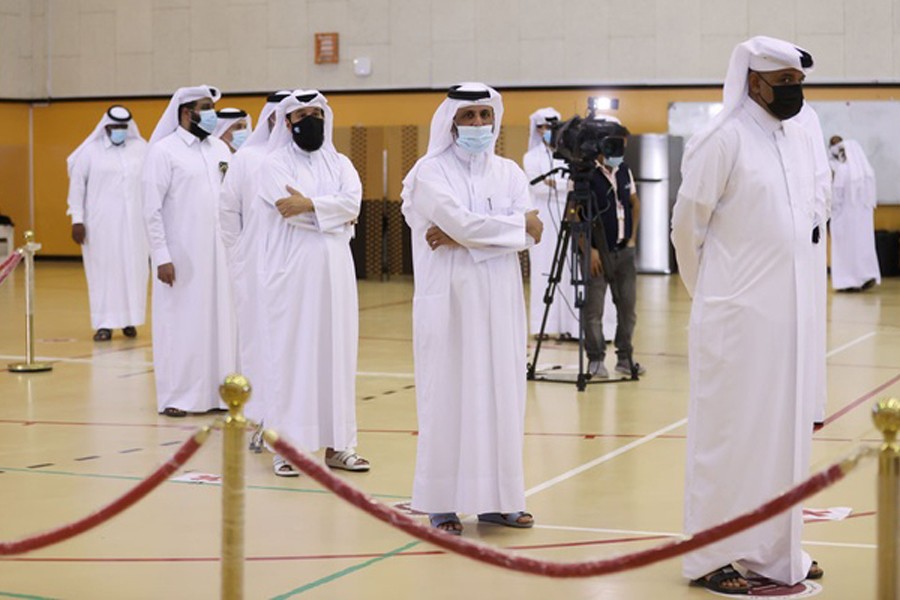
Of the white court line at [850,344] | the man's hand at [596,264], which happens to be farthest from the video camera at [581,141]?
the white court line at [850,344]

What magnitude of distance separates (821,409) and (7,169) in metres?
18.8

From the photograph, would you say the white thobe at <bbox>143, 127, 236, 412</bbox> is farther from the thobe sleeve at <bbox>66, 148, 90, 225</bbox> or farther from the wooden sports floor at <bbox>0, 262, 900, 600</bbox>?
the thobe sleeve at <bbox>66, 148, 90, 225</bbox>

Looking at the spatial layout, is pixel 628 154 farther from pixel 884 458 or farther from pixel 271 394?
pixel 884 458

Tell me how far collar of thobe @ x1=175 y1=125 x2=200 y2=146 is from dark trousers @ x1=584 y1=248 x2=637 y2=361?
9.47ft

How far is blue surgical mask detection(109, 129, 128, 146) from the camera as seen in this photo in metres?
14.1

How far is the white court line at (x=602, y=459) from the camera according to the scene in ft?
24.1

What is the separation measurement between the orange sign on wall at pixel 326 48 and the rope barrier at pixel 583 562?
18928 millimetres

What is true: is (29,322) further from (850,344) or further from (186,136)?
(850,344)

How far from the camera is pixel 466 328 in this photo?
641 cm

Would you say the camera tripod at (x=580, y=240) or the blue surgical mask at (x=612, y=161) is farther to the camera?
the blue surgical mask at (x=612, y=161)

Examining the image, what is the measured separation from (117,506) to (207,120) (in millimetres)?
5857

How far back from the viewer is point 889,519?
3785mm

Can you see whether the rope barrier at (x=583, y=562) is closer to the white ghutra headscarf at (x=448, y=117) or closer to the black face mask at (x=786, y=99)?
the black face mask at (x=786, y=99)

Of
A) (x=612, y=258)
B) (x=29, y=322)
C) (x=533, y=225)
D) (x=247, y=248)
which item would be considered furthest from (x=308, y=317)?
(x=29, y=322)
